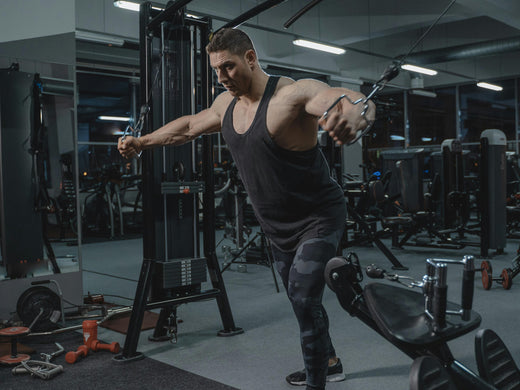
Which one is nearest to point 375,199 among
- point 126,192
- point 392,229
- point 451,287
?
point 392,229

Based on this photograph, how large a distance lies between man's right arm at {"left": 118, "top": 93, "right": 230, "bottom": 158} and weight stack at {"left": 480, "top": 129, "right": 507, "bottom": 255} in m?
4.49

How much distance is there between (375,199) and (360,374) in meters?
3.50

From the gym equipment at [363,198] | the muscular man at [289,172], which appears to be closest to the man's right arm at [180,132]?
the muscular man at [289,172]

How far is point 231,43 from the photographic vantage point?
1.84 metres

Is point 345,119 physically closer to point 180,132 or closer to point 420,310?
point 420,310

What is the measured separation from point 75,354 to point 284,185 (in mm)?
1715

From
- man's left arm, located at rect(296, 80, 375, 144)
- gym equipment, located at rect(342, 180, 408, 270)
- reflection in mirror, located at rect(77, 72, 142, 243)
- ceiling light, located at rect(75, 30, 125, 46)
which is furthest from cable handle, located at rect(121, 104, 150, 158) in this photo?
reflection in mirror, located at rect(77, 72, 142, 243)

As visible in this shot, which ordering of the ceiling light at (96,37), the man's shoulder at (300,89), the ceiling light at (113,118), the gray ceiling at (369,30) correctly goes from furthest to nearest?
the ceiling light at (113,118)
the gray ceiling at (369,30)
the ceiling light at (96,37)
the man's shoulder at (300,89)

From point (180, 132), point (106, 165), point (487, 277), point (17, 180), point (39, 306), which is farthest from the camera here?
point (106, 165)

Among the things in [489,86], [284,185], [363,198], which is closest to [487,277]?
[363,198]

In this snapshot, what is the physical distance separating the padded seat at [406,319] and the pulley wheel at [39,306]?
2.65 m

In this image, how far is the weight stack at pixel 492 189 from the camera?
19.3 feet

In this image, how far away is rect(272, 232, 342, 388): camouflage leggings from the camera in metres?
1.90

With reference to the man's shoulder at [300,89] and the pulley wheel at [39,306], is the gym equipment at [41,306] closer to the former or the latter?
the pulley wheel at [39,306]
